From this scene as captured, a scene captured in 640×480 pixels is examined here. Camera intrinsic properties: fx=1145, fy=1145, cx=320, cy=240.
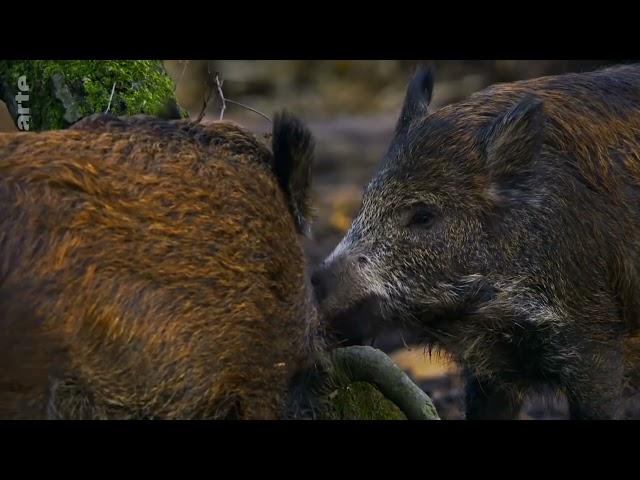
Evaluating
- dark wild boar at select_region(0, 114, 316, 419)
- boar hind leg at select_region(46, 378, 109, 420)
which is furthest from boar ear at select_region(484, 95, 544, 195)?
boar hind leg at select_region(46, 378, 109, 420)

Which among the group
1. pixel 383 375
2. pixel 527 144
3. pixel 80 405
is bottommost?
pixel 383 375

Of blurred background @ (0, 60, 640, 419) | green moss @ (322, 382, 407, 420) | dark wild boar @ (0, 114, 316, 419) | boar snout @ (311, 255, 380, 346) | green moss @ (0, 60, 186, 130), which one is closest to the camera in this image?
dark wild boar @ (0, 114, 316, 419)

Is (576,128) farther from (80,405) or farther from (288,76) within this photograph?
(288,76)

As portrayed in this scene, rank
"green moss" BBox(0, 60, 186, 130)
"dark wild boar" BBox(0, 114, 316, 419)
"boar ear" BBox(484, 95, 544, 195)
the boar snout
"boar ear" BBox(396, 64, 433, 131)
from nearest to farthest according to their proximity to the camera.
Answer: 1. "dark wild boar" BBox(0, 114, 316, 419)
2. the boar snout
3. "boar ear" BBox(484, 95, 544, 195)
4. "green moss" BBox(0, 60, 186, 130)
5. "boar ear" BBox(396, 64, 433, 131)

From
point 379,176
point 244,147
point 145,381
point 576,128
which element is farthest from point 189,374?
point 576,128

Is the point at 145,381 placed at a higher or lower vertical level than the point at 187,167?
lower

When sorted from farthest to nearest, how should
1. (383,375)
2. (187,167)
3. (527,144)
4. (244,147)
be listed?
(527,144) < (383,375) < (244,147) < (187,167)

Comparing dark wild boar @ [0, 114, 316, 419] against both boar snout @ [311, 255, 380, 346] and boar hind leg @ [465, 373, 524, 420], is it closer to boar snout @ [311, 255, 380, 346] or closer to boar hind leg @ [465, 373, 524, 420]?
boar snout @ [311, 255, 380, 346]

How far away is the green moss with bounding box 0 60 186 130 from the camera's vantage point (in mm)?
5719

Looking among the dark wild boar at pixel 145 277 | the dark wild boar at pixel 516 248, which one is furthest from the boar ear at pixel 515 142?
the dark wild boar at pixel 145 277

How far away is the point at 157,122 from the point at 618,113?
258cm

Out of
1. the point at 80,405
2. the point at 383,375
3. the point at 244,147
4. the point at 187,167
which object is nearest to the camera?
the point at 80,405

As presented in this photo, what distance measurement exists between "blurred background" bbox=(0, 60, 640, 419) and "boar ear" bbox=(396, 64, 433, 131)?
20.3ft

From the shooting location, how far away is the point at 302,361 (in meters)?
4.46
